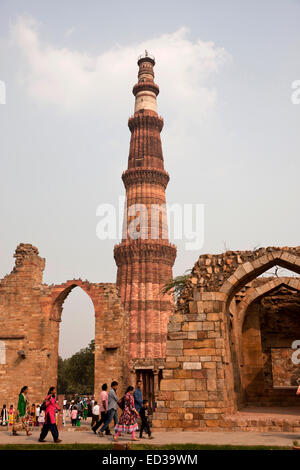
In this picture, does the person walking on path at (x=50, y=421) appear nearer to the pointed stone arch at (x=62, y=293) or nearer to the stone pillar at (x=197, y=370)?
the stone pillar at (x=197, y=370)

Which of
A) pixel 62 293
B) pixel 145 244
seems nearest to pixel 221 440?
pixel 62 293

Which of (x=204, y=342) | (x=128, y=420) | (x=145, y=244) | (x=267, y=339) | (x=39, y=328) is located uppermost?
(x=145, y=244)

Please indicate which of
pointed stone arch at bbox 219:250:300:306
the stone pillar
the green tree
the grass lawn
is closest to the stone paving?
the grass lawn

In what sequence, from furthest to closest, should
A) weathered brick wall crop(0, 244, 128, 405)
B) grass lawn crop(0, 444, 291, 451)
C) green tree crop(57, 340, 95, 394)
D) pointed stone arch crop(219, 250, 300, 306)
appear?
green tree crop(57, 340, 95, 394)
weathered brick wall crop(0, 244, 128, 405)
pointed stone arch crop(219, 250, 300, 306)
grass lawn crop(0, 444, 291, 451)

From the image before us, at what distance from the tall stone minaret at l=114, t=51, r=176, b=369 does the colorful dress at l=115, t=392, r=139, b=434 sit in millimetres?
25177

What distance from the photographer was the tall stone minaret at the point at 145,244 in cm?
3216

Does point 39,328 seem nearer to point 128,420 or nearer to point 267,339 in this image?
point 267,339

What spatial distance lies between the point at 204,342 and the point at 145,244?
2493cm

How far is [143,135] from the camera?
37.2 m

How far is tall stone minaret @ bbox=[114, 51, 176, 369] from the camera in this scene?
1266 inches

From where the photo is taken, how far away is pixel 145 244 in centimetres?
3350

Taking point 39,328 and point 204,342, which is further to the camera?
point 39,328

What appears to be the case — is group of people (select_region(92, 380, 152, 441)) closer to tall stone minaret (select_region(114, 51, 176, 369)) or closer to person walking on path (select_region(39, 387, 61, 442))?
person walking on path (select_region(39, 387, 61, 442))
